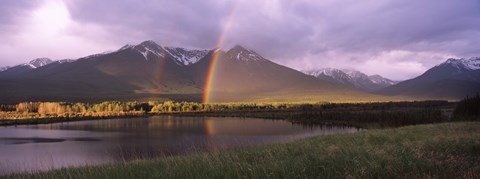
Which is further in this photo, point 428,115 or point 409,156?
point 428,115

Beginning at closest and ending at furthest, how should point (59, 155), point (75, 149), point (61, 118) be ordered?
point (59, 155) < point (75, 149) < point (61, 118)

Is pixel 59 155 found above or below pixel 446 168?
below

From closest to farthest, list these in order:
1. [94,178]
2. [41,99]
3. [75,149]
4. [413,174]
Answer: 1. [413,174]
2. [94,178]
3. [75,149]
4. [41,99]

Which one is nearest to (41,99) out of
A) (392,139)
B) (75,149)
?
(75,149)

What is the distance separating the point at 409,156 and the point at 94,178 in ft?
26.0

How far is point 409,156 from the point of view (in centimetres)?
945

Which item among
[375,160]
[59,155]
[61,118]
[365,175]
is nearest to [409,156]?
[375,160]

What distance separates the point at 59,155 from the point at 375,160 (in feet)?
99.7

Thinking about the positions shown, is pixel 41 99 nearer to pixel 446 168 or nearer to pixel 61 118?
pixel 61 118

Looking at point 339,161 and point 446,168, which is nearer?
point 446,168

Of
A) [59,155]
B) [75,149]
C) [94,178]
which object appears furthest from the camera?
[75,149]

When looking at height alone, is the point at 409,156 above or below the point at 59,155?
above

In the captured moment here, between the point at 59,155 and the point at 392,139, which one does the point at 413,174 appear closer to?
the point at 392,139

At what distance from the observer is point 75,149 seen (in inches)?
1506
